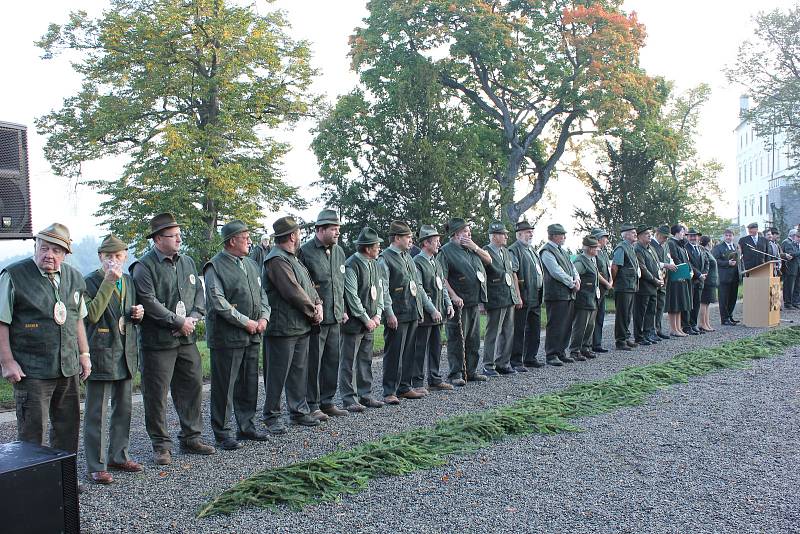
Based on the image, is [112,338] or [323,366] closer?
[112,338]

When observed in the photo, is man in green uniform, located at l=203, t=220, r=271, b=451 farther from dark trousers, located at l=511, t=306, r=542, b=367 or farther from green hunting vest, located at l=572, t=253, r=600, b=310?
green hunting vest, located at l=572, t=253, r=600, b=310

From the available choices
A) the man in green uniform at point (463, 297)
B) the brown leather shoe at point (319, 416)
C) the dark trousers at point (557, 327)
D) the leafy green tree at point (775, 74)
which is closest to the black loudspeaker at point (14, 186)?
the brown leather shoe at point (319, 416)

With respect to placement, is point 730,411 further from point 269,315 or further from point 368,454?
point 269,315

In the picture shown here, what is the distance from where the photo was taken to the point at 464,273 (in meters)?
10.6

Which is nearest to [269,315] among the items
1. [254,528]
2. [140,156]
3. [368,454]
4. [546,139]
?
[368,454]

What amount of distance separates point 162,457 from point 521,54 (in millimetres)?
27383

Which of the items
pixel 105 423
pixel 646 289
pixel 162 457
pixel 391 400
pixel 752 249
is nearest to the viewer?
pixel 105 423

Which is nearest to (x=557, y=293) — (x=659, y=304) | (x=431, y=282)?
(x=431, y=282)

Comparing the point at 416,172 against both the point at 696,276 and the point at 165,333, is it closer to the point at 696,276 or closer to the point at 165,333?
the point at 696,276

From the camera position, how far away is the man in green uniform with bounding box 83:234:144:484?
607cm

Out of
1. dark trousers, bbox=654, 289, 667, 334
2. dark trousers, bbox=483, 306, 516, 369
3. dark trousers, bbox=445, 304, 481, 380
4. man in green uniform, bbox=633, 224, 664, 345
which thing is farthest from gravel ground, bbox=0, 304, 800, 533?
dark trousers, bbox=654, 289, 667, 334

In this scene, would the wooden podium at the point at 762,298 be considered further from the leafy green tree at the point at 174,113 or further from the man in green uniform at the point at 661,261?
Answer: the leafy green tree at the point at 174,113

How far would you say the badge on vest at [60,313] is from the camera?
217 inches

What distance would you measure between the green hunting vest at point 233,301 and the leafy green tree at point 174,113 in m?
14.9
